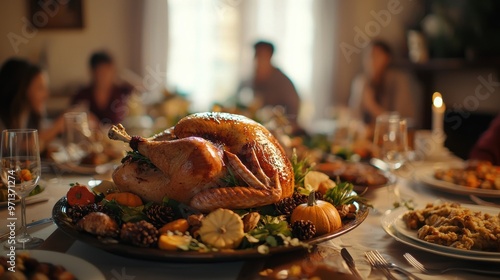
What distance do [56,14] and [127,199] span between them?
4.77 meters

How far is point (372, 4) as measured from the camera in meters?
6.04

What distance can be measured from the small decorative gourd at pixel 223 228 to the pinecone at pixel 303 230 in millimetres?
126

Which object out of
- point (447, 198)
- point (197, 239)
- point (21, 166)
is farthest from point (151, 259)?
point (447, 198)

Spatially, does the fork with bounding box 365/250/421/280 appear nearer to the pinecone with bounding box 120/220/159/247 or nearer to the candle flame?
the pinecone with bounding box 120/220/159/247

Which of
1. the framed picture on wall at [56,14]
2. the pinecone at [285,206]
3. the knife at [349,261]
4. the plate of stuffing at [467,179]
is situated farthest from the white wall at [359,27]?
the knife at [349,261]

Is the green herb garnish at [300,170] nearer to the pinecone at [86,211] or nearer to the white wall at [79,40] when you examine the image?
the pinecone at [86,211]

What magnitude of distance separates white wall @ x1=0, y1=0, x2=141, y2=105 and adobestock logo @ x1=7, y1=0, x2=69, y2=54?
0.10ft

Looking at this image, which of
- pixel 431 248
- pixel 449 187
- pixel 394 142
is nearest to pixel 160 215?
pixel 431 248

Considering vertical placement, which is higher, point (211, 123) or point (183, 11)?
point (183, 11)

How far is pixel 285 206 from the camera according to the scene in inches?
52.1

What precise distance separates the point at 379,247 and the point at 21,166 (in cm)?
89

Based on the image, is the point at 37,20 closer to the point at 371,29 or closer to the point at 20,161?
the point at 371,29

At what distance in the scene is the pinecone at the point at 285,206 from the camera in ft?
4.32

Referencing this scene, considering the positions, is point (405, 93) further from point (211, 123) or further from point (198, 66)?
point (211, 123)
